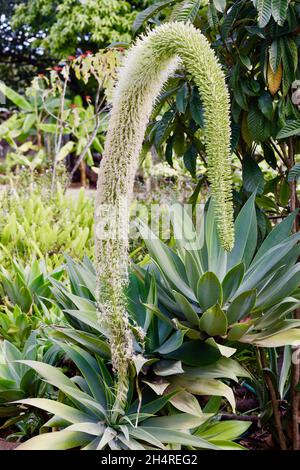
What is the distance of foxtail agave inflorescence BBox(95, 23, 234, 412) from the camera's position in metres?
1.61

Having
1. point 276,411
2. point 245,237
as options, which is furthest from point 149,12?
point 276,411

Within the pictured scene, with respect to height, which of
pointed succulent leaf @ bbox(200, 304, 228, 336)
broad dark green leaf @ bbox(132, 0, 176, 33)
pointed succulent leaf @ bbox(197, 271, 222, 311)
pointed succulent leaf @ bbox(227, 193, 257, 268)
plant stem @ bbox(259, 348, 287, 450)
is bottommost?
plant stem @ bbox(259, 348, 287, 450)

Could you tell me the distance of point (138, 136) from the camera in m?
1.75

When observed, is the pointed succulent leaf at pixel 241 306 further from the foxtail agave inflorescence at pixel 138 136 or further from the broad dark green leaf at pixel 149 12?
the broad dark green leaf at pixel 149 12

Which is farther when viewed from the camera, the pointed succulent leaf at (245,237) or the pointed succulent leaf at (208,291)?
the pointed succulent leaf at (245,237)

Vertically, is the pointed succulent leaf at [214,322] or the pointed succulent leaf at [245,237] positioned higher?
the pointed succulent leaf at [245,237]

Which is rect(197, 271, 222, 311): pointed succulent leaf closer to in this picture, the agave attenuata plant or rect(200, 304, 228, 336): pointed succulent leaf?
the agave attenuata plant

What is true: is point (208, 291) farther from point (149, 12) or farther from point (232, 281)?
point (149, 12)

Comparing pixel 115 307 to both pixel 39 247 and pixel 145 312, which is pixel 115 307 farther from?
pixel 39 247

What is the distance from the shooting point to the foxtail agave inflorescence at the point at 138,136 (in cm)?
161

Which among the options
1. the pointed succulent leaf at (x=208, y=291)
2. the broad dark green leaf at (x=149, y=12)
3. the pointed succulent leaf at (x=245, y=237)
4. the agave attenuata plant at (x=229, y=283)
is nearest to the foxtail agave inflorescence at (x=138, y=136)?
the agave attenuata plant at (x=229, y=283)

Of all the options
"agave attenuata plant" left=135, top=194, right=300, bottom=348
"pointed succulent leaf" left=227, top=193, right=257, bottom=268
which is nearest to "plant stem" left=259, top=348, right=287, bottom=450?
"agave attenuata plant" left=135, top=194, right=300, bottom=348

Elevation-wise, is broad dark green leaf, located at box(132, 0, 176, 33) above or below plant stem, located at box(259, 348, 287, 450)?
above
